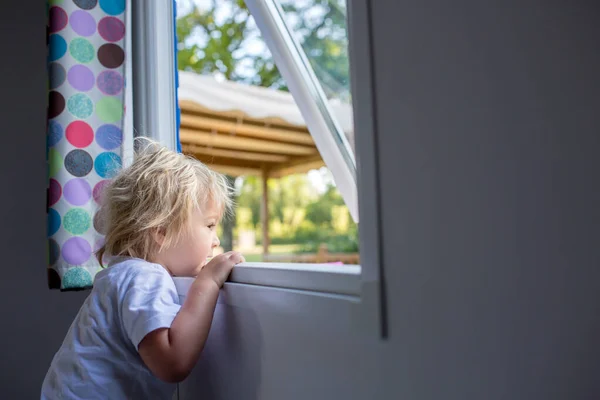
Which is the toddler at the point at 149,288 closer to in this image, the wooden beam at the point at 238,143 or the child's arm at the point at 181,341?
the child's arm at the point at 181,341

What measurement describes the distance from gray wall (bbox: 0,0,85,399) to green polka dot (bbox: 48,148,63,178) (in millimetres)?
597

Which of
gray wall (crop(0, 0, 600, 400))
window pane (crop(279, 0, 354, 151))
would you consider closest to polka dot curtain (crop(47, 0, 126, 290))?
window pane (crop(279, 0, 354, 151))

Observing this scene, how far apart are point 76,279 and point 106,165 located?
366 mm

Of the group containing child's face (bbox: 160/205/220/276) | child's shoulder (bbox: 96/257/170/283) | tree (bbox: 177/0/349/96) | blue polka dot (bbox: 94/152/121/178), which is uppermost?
tree (bbox: 177/0/349/96)

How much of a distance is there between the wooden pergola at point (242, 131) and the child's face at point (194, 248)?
0.89m

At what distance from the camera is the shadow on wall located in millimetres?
986

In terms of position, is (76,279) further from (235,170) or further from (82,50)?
(235,170)

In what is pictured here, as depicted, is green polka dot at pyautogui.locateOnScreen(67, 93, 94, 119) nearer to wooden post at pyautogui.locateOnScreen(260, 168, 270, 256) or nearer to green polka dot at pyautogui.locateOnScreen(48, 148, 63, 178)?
green polka dot at pyautogui.locateOnScreen(48, 148, 63, 178)

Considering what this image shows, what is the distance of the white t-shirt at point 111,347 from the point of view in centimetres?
109

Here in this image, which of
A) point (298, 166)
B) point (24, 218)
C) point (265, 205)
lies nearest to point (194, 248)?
point (24, 218)

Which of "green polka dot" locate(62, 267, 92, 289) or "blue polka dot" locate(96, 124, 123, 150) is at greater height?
"blue polka dot" locate(96, 124, 123, 150)

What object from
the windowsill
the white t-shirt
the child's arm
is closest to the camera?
the windowsill

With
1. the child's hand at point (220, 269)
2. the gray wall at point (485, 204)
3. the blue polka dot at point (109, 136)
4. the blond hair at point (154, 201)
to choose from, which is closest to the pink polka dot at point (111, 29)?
the blue polka dot at point (109, 136)

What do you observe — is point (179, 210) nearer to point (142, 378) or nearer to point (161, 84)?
point (142, 378)
